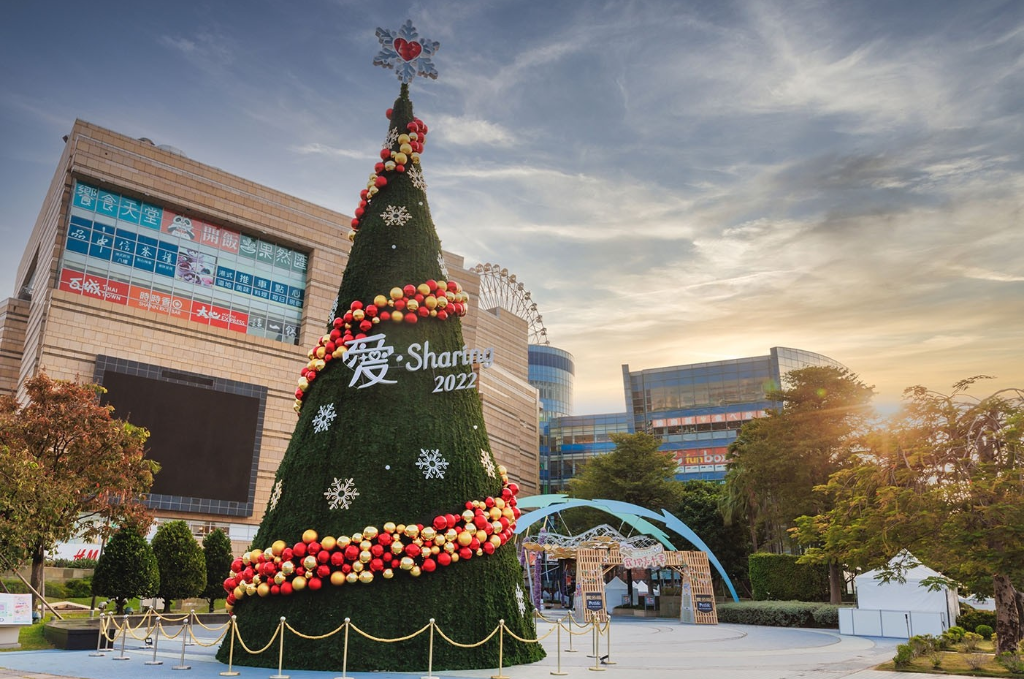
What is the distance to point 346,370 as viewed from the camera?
1259cm

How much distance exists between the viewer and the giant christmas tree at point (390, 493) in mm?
10914

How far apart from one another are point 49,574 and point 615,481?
109ft

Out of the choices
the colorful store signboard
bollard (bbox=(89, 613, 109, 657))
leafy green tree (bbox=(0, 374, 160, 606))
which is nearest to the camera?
bollard (bbox=(89, 613, 109, 657))

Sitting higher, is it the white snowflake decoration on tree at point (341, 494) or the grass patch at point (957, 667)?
the white snowflake decoration on tree at point (341, 494)

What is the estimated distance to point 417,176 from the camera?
1423cm

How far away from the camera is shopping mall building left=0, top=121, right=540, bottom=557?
40.7 metres

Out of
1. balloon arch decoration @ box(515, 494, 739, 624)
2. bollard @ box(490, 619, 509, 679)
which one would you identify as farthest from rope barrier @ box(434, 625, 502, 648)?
balloon arch decoration @ box(515, 494, 739, 624)

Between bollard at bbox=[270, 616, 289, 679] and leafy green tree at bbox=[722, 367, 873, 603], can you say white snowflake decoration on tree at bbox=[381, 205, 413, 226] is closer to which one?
bollard at bbox=[270, 616, 289, 679]

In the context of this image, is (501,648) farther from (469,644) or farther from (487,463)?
(487,463)

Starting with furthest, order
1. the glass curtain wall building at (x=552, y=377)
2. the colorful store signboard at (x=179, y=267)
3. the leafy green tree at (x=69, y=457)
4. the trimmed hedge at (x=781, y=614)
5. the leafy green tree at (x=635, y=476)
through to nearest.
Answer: the glass curtain wall building at (x=552, y=377) → the leafy green tree at (x=635, y=476) → the colorful store signboard at (x=179, y=267) → the trimmed hedge at (x=781, y=614) → the leafy green tree at (x=69, y=457)

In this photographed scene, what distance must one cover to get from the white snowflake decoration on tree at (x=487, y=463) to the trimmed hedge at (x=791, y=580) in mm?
26957

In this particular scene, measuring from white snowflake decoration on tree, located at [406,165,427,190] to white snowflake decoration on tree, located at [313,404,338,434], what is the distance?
4.73 meters

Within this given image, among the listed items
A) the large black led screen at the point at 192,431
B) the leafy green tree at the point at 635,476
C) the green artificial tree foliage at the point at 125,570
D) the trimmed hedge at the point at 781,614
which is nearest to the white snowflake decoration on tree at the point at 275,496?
the green artificial tree foliage at the point at 125,570

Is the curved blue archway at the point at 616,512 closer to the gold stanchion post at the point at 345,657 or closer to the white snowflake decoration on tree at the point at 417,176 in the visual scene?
the white snowflake decoration on tree at the point at 417,176
